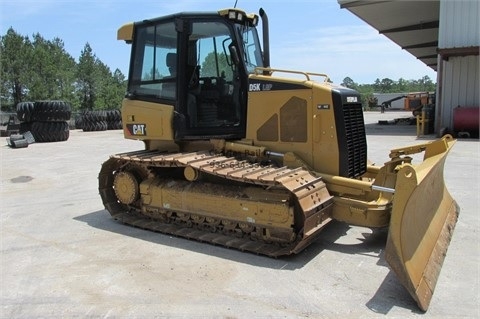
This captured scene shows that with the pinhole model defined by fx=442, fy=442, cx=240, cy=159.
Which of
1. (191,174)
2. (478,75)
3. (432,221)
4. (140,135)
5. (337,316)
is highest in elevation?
(478,75)

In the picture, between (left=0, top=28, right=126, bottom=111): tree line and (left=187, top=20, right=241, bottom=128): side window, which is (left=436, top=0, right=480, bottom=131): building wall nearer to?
(left=187, top=20, right=241, bottom=128): side window

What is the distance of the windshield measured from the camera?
627 cm

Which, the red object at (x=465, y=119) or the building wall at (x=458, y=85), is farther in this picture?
the building wall at (x=458, y=85)

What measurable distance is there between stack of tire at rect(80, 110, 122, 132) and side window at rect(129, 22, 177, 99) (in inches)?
905

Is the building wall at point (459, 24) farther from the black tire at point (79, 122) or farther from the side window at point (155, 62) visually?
the black tire at point (79, 122)

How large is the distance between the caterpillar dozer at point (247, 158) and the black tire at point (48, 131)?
49.4 feet

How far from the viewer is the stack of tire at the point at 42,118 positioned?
20094 millimetres

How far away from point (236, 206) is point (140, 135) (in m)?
2.27

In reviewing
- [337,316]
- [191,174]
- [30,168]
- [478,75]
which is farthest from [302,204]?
[478,75]

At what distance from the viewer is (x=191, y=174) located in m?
5.69

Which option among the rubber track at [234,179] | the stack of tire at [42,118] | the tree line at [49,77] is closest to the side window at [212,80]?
the rubber track at [234,179]

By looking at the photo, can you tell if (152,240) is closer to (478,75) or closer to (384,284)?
(384,284)

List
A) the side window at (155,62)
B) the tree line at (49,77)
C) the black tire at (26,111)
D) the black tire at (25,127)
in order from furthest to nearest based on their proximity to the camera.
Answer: the tree line at (49,77), the black tire at (25,127), the black tire at (26,111), the side window at (155,62)

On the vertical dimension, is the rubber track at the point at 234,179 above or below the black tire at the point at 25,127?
below
